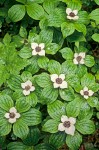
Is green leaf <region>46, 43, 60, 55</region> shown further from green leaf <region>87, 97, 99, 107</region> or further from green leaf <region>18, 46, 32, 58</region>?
green leaf <region>87, 97, 99, 107</region>

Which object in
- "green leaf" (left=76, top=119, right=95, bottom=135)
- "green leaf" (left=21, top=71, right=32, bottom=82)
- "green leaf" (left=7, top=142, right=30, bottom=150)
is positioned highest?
"green leaf" (left=21, top=71, right=32, bottom=82)

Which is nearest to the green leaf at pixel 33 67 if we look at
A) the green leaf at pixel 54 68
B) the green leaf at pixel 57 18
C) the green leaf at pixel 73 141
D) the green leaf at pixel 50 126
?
the green leaf at pixel 54 68

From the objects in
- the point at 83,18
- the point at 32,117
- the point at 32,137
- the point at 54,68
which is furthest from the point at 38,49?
the point at 32,137

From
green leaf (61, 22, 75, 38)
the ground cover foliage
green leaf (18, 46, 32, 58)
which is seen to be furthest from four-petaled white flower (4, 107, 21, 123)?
green leaf (61, 22, 75, 38)

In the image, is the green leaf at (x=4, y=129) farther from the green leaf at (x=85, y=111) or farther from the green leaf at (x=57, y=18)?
the green leaf at (x=57, y=18)

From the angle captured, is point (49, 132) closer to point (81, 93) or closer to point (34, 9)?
point (81, 93)
